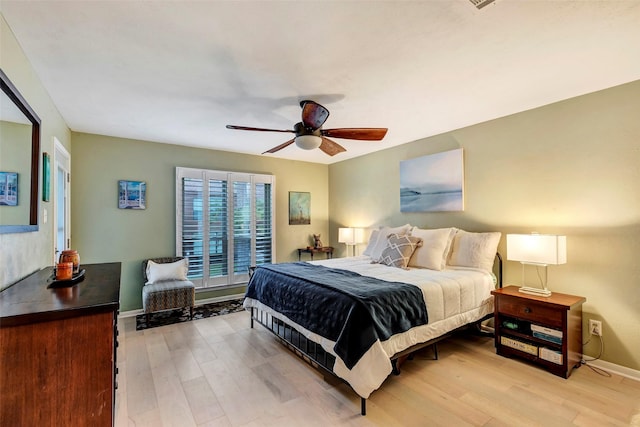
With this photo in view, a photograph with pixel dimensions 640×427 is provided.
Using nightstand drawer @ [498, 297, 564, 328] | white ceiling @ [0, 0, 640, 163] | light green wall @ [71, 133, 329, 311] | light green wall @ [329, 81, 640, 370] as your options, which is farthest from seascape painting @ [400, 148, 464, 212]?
light green wall @ [71, 133, 329, 311]

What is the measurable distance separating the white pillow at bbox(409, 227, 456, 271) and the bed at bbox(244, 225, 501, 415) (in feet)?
0.04

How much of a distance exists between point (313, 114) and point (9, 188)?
2014 millimetres

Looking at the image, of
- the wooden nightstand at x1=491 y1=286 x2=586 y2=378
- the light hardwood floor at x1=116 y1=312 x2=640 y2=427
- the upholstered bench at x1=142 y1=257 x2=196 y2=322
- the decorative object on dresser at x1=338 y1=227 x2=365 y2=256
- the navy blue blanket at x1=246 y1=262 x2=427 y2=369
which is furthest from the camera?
the decorative object on dresser at x1=338 y1=227 x2=365 y2=256

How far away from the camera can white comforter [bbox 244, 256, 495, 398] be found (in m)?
2.02

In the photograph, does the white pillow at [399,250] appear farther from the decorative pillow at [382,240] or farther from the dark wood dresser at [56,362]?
the dark wood dresser at [56,362]

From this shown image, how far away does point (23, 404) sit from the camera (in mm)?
1125

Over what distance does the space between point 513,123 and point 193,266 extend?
4.66 m

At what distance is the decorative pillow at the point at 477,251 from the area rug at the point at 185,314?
A: 304 centimetres

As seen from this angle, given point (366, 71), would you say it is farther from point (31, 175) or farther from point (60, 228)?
point (60, 228)

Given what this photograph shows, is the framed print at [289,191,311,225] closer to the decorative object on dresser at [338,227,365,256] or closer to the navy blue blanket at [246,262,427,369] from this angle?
the decorative object on dresser at [338,227,365,256]

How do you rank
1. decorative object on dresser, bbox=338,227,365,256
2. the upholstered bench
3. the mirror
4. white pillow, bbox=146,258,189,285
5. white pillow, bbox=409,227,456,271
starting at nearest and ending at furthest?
the mirror, white pillow, bbox=409,227,456,271, the upholstered bench, white pillow, bbox=146,258,189,285, decorative object on dresser, bbox=338,227,365,256

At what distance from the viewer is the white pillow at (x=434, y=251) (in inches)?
131

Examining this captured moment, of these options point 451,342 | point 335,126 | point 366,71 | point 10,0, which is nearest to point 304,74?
point 366,71

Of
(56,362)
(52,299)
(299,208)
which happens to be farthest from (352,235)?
(56,362)
